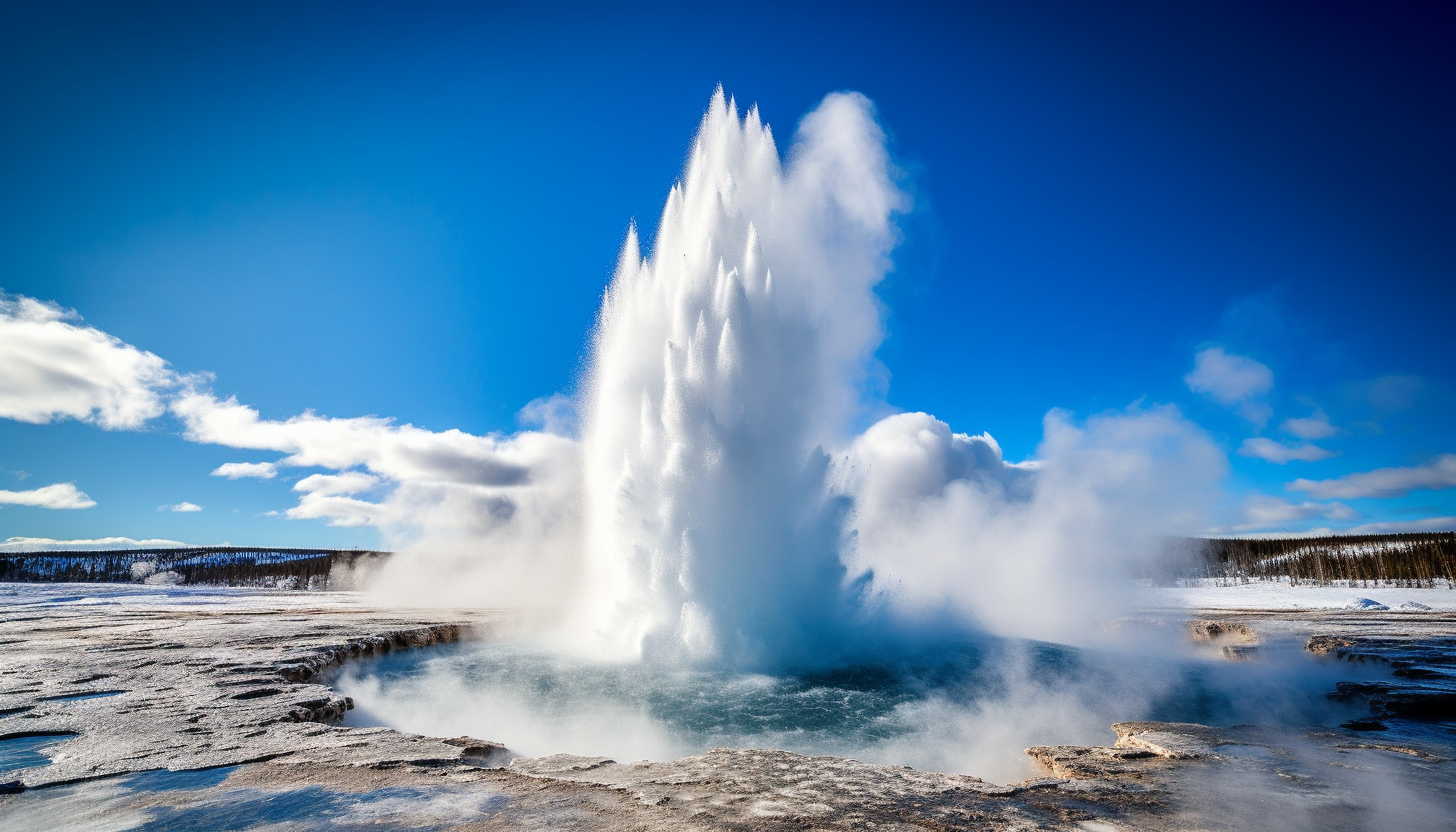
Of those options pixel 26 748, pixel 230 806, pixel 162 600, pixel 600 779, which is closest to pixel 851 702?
pixel 600 779

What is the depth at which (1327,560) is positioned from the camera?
73938mm

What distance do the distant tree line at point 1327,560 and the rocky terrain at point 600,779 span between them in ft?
269

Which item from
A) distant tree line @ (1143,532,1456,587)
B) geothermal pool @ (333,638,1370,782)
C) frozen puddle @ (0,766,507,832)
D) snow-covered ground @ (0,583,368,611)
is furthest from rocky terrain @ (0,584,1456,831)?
distant tree line @ (1143,532,1456,587)

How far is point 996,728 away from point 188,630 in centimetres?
2048

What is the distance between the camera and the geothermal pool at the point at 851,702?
26.0ft

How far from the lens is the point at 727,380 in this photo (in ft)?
49.8

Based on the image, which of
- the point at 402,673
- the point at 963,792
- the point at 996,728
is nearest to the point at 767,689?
the point at 996,728

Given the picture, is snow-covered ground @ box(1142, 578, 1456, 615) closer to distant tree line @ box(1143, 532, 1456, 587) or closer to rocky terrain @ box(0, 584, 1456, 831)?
distant tree line @ box(1143, 532, 1456, 587)

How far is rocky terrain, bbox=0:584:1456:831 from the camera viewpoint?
430 centimetres

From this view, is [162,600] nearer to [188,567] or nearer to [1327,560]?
[188,567]

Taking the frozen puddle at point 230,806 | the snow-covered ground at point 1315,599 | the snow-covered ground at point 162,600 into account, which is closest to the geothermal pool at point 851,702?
the frozen puddle at point 230,806

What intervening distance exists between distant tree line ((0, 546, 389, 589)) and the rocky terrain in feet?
330

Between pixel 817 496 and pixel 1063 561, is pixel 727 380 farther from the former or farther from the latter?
pixel 1063 561

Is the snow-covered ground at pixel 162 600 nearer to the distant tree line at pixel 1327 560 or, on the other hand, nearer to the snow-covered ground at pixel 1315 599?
the snow-covered ground at pixel 1315 599
